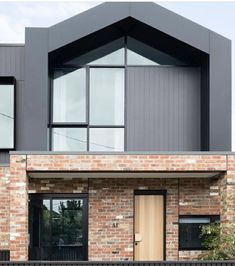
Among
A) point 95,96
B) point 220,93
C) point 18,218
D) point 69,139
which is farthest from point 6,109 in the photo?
point 220,93

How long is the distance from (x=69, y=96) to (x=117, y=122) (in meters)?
1.42

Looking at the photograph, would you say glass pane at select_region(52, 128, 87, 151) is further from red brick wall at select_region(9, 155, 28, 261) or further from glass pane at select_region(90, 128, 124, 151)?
red brick wall at select_region(9, 155, 28, 261)

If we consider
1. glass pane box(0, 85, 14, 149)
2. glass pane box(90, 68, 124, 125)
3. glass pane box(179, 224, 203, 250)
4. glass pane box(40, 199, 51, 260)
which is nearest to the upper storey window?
glass pane box(90, 68, 124, 125)

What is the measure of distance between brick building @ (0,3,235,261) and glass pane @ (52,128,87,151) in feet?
0.08

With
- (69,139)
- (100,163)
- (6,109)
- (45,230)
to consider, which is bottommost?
(45,230)

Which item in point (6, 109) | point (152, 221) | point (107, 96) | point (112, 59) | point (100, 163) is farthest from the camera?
point (112, 59)

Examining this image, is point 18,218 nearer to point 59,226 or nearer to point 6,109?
point 59,226

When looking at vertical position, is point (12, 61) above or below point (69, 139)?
above

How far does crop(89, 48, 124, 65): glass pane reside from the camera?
1383 centimetres

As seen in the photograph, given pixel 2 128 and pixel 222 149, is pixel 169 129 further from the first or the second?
pixel 2 128

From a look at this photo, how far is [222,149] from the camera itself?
13.0 m

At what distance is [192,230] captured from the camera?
42.3 feet

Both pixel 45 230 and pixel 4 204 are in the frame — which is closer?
pixel 4 204

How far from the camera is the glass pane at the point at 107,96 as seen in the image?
13.6 metres
